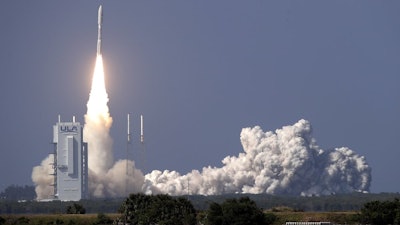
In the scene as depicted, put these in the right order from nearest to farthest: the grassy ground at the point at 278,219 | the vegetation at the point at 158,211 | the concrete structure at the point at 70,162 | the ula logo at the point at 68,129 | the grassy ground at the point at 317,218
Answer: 1. the vegetation at the point at 158,211
2. the grassy ground at the point at 317,218
3. the grassy ground at the point at 278,219
4. the concrete structure at the point at 70,162
5. the ula logo at the point at 68,129

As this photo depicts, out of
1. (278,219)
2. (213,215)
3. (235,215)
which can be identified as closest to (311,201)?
(278,219)

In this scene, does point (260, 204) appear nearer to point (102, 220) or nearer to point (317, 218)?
point (317, 218)

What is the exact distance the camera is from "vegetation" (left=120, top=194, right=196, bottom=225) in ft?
365

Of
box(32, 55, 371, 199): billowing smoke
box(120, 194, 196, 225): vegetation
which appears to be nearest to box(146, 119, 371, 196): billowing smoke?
box(32, 55, 371, 199): billowing smoke

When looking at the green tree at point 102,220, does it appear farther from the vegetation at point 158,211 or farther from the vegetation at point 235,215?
the vegetation at point 235,215

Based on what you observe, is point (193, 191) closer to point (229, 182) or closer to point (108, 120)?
point (229, 182)

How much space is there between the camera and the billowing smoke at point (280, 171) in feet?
616

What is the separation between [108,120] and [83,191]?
11.1 m

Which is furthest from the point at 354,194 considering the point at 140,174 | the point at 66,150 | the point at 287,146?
the point at 66,150

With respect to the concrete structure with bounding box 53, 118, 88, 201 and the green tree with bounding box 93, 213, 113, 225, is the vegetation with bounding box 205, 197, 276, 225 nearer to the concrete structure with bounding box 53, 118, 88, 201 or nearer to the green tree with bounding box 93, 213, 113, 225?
the green tree with bounding box 93, 213, 113, 225

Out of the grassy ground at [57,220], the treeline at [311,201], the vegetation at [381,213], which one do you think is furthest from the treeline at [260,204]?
the vegetation at [381,213]

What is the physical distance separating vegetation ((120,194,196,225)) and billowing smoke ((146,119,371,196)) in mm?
66305

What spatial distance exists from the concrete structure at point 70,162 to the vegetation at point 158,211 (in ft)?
186

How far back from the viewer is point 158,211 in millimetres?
113438
